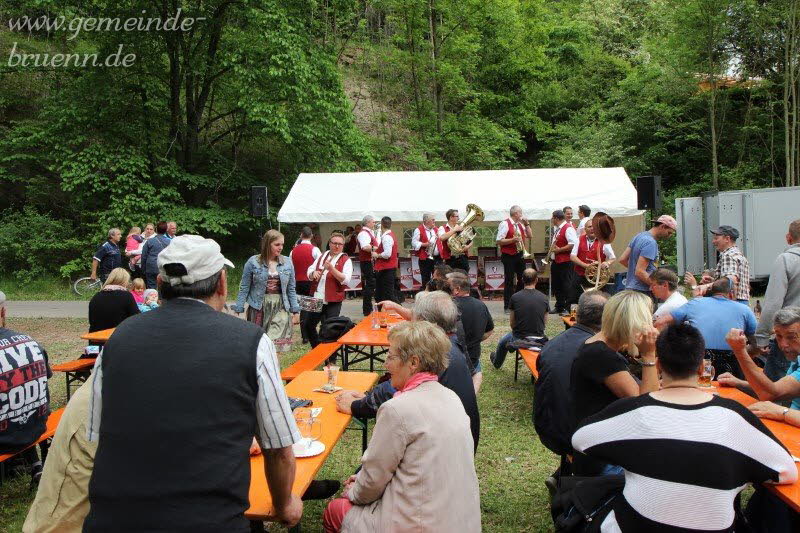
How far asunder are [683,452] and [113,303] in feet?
21.0

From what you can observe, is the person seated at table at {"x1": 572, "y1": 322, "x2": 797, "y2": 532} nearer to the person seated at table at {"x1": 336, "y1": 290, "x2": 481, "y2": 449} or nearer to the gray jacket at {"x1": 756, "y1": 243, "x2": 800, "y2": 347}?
the person seated at table at {"x1": 336, "y1": 290, "x2": 481, "y2": 449}

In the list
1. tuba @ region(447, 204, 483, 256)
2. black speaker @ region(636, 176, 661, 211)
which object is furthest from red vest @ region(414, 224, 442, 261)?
black speaker @ region(636, 176, 661, 211)

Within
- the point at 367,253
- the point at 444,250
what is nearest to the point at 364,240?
the point at 367,253

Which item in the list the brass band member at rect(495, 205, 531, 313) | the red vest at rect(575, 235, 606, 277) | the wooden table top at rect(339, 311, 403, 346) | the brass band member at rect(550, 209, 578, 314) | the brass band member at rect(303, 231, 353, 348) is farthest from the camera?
the brass band member at rect(495, 205, 531, 313)

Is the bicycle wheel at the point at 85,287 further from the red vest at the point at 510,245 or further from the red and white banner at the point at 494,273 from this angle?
the red vest at the point at 510,245

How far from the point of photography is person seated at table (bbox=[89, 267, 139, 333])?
6988 millimetres

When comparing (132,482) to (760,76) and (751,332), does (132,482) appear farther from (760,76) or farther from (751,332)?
(760,76)

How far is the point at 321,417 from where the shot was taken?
3.77 metres

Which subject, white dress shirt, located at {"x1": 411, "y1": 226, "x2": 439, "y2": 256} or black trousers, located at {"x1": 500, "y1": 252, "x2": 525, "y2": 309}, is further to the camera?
white dress shirt, located at {"x1": 411, "y1": 226, "x2": 439, "y2": 256}

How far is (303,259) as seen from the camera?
29.7 feet

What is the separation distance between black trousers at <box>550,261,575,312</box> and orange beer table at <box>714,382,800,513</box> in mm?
7324

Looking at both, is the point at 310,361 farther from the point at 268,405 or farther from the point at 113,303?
the point at 268,405

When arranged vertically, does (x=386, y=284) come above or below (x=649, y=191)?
below

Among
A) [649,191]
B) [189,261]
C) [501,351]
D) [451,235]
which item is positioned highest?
[649,191]
